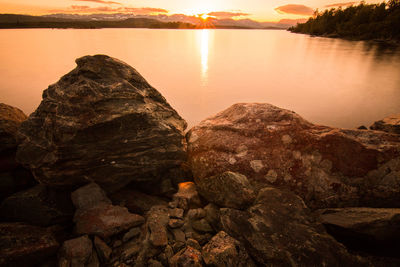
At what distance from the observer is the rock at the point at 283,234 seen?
2623 millimetres

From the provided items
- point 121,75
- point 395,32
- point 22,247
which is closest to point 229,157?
point 121,75

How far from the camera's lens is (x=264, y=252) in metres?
2.72

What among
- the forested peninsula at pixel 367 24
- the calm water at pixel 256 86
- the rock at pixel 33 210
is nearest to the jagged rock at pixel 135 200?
the rock at pixel 33 210

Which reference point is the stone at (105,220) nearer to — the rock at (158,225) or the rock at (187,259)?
the rock at (158,225)

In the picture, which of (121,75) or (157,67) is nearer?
(121,75)

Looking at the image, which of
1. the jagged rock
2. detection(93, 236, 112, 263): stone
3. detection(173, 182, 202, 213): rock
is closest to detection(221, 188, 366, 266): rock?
Answer: detection(173, 182, 202, 213): rock

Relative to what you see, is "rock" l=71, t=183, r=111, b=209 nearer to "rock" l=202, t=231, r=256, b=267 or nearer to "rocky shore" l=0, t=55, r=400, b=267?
"rocky shore" l=0, t=55, r=400, b=267

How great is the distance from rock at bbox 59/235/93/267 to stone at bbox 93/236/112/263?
3.8 inches

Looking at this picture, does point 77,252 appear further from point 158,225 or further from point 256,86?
point 256,86

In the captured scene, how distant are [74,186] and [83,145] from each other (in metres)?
0.89

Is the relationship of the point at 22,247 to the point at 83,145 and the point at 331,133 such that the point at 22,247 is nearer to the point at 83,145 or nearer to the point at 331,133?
the point at 83,145

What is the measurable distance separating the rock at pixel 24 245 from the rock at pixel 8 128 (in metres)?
2.01

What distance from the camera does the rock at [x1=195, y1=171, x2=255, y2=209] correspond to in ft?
11.5

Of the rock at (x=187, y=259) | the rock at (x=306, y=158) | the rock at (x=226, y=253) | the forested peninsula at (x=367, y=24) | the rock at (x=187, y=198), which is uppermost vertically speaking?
the forested peninsula at (x=367, y=24)
